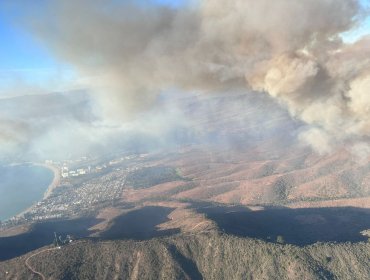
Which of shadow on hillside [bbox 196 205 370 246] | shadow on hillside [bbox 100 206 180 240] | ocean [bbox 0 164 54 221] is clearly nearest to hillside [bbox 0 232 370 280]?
shadow on hillside [bbox 196 205 370 246]

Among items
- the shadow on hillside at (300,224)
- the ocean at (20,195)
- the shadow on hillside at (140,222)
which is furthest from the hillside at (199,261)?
the ocean at (20,195)

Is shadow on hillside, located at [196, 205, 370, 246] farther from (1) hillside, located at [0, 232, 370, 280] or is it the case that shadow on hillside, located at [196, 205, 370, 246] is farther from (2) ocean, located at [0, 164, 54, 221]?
(2) ocean, located at [0, 164, 54, 221]

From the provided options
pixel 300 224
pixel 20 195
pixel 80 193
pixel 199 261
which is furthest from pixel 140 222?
pixel 20 195

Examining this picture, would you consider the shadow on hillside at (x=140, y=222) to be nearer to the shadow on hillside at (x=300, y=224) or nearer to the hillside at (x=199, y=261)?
the shadow on hillside at (x=300, y=224)

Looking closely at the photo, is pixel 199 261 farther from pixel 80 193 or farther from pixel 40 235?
pixel 80 193

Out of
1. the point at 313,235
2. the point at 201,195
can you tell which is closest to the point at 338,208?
the point at 313,235
